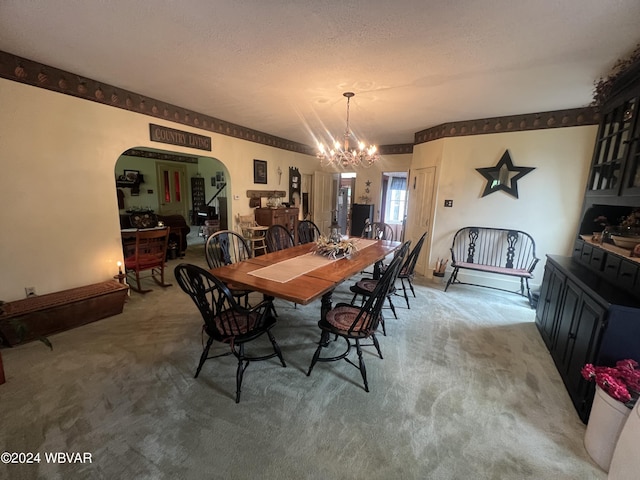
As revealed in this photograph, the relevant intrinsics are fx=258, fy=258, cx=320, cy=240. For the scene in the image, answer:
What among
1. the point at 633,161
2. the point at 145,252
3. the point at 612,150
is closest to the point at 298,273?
the point at 145,252

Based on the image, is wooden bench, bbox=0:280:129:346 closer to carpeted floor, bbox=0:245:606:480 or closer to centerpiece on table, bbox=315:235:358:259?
carpeted floor, bbox=0:245:606:480

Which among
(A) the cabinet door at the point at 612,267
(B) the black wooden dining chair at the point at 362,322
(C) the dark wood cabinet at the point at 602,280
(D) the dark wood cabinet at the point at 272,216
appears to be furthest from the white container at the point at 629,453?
(D) the dark wood cabinet at the point at 272,216

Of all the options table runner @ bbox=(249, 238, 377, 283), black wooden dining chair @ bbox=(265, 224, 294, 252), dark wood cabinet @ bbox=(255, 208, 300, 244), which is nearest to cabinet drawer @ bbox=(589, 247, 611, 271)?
table runner @ bbox=(249, 238, 377, 283)

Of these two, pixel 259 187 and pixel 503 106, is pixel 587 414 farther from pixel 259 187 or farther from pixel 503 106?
pixel 259 187

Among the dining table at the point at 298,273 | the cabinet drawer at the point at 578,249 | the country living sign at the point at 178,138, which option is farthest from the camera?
the country living sign at the point at 178,138

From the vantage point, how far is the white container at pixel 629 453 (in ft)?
3.76

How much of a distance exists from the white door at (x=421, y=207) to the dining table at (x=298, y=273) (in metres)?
1.85

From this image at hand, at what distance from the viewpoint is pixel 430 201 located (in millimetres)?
4516

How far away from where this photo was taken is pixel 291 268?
235cm

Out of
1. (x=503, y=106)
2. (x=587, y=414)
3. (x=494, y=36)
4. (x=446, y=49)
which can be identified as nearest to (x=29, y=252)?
(x=446, y=49)

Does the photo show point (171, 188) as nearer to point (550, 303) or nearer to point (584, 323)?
point (550, 303)

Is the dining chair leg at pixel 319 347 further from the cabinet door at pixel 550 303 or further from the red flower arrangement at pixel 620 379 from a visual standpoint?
the cabinet door at pixel 550 303

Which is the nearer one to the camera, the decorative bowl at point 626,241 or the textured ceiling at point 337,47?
the textured ceiling at point 337,47

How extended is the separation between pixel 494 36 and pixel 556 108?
7.92ft
